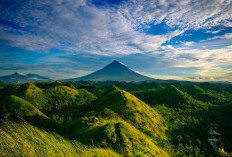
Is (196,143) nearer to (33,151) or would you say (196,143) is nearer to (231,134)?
(231,134)

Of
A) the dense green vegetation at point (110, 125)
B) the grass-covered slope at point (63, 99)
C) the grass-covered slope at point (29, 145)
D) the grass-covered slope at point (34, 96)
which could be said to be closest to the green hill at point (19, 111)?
the dense green vegetation at point (110, 125)

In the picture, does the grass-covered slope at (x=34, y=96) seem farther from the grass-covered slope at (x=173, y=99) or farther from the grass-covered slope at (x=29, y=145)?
the grass-covered slope at (x=29, y=145)

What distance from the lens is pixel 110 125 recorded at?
13688 mm

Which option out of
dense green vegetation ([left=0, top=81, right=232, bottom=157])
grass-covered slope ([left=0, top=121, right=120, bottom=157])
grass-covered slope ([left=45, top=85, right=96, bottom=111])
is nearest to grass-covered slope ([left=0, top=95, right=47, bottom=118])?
dense green vegetation ([left=0, top=81, right=232, bottom=157])

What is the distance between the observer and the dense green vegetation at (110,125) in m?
3.18

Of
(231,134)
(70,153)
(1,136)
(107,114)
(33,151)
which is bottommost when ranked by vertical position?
(231,134)

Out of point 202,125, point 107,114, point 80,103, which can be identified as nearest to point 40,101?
point 80,103

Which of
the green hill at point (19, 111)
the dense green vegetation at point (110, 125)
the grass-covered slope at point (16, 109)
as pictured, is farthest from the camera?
the grass-covered slope at point (16, 109)

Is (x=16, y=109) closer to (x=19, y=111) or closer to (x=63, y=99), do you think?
(x=19, y=111)

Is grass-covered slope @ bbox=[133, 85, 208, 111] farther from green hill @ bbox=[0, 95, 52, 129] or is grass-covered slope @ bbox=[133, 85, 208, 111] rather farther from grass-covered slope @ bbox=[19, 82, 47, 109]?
green hill @ bbox=[0, 95, 52, 129]

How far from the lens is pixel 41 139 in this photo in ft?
10.2

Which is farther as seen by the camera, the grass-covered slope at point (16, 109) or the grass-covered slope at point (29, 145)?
the grass-covered slope at point (16, 109)

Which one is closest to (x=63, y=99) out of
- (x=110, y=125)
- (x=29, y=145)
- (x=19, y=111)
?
(x=19, y=111)

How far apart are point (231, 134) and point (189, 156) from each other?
26425mm
